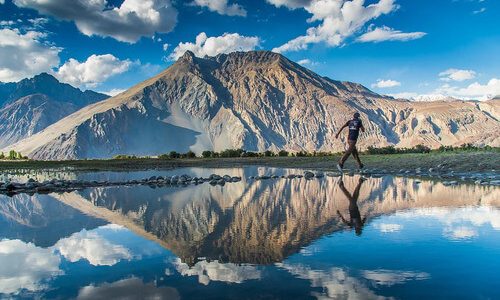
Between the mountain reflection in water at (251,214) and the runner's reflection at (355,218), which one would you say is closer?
the mountain reflection in water at (251,214)

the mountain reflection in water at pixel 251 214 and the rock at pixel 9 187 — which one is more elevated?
the rock at pixel 9 187

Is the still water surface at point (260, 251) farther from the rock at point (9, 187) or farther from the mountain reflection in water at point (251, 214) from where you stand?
the rock at point (9, 187)

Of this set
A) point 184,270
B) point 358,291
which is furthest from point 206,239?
point 358,291

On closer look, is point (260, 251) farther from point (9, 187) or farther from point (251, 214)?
point (9, 187)

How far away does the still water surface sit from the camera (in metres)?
6.49

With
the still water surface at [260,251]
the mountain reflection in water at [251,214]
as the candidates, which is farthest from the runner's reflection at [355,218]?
the mountain reflection in water at [251,214]

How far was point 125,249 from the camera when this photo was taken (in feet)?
30.7

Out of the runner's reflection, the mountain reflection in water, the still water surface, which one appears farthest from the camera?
the runner's reflection

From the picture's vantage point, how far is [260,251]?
8664 mm

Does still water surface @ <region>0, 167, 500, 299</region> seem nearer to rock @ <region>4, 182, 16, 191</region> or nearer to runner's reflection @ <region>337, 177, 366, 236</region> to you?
runner's reflection @ <region>337, 177, 366, 236</region>

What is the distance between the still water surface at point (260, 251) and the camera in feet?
21.3

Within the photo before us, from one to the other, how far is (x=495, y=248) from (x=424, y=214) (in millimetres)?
4388

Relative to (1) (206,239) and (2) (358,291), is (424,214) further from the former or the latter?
(2) (358,291)

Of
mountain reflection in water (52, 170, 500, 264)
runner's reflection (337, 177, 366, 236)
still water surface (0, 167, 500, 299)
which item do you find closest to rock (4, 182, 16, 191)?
mountain reflection in water (52, 170, 500, 264)
